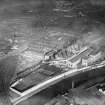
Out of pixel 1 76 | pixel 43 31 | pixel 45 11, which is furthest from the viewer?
pixel 45 11

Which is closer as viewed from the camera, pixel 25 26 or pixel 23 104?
pixel 23 104

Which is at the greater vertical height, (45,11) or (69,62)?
(45,11)

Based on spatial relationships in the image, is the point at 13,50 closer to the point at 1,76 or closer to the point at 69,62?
the point at 1,76

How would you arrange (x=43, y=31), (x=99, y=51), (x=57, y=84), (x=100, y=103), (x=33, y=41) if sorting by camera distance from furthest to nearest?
(x=43, y=31) → (x=33, y=41) → (x=99, y=51) → (x=57, y=84) → (x=100, y=103)

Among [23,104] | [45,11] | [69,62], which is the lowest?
[23,104]

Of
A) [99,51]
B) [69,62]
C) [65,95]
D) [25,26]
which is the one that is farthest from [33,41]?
[65,95]

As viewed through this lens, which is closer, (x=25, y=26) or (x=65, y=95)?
(x=65, y=95)

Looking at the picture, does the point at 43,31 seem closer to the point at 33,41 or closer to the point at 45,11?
the point at 33,41

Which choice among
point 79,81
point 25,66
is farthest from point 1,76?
point 79,81

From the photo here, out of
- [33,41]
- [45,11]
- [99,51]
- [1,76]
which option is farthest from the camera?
[45,11]
